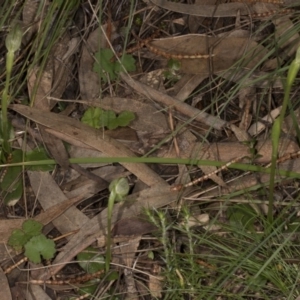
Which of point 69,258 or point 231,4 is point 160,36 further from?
point 69,258

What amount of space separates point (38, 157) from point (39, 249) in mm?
293

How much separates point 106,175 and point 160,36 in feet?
1.71

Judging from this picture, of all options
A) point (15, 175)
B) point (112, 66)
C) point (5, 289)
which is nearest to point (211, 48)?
point (112, 66)

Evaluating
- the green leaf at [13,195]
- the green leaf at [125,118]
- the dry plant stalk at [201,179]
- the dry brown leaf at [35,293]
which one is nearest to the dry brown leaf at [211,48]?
the green leaf at [125,118]

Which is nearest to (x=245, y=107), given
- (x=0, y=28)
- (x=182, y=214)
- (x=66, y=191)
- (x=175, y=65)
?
(x=175, y=65)

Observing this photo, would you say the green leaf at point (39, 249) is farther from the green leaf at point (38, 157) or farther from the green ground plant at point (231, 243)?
the green leaf at point (38, 157)

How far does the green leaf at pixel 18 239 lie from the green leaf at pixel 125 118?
44 cm

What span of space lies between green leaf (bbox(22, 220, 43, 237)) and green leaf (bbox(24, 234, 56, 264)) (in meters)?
0.03

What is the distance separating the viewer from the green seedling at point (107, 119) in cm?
219

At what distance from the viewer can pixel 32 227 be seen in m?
2.09

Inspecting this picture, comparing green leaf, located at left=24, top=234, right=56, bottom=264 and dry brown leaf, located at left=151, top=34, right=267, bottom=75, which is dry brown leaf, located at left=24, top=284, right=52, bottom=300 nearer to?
green leaf, located at left=24, top=234, right=56, bottom=264

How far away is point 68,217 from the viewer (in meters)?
2.11

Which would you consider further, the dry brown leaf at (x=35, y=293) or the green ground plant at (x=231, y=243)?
the dry brown leaf at (x=35, y=293)

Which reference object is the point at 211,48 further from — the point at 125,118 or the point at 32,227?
the point at 32,227
